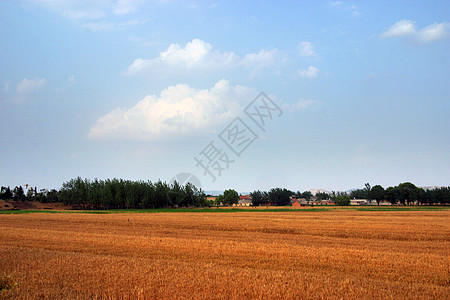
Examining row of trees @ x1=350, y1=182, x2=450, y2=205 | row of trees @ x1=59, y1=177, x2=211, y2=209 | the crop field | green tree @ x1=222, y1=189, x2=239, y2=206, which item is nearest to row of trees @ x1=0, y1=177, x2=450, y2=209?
row of trees @ x1=59, y1=177, x2=211, y2=209

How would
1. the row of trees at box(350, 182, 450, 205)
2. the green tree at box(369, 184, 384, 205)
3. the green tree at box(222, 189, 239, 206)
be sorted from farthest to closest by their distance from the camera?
the green tree at box(222, 189, 239, 206) → the green tree at box(369, 184, 384, 205) → the row of trees at box(350, 182, 450, 205)

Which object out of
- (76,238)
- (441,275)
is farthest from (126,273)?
(76,238)

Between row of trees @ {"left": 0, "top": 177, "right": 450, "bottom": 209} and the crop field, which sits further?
row of trees @ {"left": 0, "top": 177, "right": 450, "bottom": 209}

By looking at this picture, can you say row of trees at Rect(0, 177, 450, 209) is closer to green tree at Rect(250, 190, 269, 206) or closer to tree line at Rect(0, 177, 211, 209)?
tree line at Rect(0, 177, 211, 209)

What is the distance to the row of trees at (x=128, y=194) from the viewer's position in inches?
4387

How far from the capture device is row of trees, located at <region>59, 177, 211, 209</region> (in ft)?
366

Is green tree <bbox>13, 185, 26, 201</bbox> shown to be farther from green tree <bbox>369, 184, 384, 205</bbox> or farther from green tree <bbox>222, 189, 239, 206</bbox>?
green tree <bbox>369, 184, 384, 205</bbox>

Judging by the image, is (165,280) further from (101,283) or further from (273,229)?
(273,229)

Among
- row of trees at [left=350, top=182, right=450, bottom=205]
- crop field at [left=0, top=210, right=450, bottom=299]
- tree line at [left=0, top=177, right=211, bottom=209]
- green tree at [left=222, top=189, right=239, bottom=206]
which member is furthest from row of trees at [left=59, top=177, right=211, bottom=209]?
crop field at [left=0, top=210, right=450, bottom=299]

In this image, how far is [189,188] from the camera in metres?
123

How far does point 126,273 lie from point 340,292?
23.7 ft

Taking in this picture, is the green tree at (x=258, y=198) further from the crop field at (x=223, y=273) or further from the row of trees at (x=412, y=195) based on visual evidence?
the crop field at (x=223, y=273)

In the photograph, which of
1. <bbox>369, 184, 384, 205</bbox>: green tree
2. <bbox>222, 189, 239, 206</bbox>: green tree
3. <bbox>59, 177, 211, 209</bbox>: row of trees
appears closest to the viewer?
<bbox>59, 177, 211, 209</bbox>: row of trees

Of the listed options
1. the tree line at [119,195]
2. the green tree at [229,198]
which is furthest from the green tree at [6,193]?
the green tree at [229,198]
